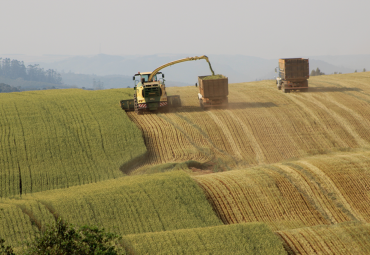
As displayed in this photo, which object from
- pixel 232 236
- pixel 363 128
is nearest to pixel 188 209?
pixel 232 236

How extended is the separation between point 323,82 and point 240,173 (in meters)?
30.8

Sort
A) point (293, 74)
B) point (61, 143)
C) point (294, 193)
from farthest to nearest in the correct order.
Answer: point (293, 74)
point (61, 143)
point (294, 193)

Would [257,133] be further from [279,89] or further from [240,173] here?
[279,89]

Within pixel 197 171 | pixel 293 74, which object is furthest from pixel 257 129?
pixel 293 74

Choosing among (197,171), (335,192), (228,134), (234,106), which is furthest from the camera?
(234,106)

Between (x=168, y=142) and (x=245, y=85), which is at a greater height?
(x=245, y=85)

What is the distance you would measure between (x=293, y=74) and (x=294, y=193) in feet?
72.8

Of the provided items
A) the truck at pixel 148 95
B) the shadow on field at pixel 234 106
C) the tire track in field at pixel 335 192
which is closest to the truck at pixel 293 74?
the shadow on field at pixel 234 106

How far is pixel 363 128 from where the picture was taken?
98.9ft

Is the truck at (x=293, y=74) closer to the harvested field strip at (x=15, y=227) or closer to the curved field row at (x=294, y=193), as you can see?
the curved field row at (x=294, y=193)

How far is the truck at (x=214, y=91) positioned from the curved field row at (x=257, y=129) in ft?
3.17

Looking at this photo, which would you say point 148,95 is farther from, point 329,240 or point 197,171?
point 329,240

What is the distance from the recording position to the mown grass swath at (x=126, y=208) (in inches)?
633

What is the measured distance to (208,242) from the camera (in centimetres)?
1369
